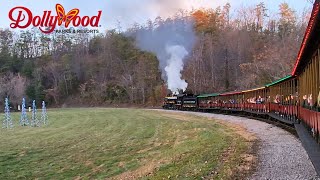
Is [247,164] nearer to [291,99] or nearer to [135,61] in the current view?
[291,99]

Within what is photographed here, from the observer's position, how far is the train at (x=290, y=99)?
319 inches

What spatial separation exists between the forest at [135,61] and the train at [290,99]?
8102mm

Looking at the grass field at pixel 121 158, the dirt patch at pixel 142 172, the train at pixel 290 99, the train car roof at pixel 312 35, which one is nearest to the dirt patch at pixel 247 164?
the grass field at pixel 121 158

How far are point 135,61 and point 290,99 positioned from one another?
71.1 m

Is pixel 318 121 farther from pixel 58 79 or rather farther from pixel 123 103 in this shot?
pixel 58 79

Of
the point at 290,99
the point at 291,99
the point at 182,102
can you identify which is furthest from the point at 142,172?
the point at 182,102

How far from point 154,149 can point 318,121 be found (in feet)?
30.8

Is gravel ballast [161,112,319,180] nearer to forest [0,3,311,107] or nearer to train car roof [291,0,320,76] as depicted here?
train car roof [291,0,320,76]

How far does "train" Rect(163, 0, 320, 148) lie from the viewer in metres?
8.10

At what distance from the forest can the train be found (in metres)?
8.10

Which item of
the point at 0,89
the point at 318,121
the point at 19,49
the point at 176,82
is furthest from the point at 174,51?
the point at 19,49

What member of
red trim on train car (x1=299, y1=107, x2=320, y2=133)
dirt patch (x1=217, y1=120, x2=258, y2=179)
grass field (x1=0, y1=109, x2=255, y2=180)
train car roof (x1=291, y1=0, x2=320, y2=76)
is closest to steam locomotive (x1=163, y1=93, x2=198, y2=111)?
grass field (x1=0, y1=109, x2=255, y2=180)

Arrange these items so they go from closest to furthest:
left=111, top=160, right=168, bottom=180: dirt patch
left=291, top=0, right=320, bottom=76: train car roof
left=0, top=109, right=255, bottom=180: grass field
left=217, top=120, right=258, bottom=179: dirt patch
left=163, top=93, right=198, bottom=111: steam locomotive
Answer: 1. left=291, top=0, right=320, bottom=76: train car roof
2. left=217, top=120, right=258, bottom=179: dirt patch
3. left=0, top=109, right=255, bottom=180: grass field
4. left=111, top=160, right=168, bottom=180: dirt patch
5. left=163, top=93, right=198, bottom=111: steam locomotive

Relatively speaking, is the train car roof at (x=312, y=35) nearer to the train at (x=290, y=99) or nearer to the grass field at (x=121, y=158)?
the train at (x=290, y=99)
